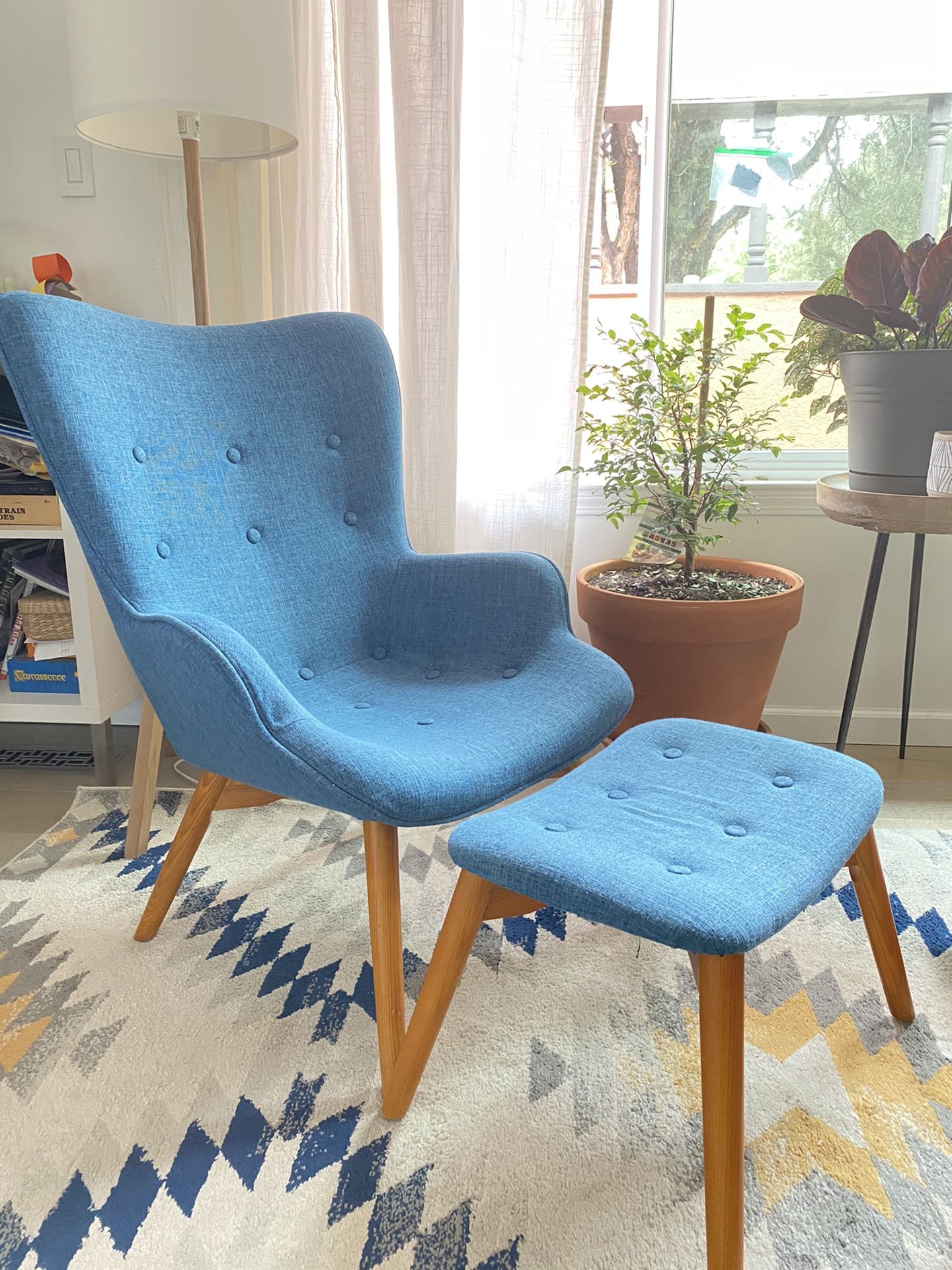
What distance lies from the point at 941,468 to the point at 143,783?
135cm

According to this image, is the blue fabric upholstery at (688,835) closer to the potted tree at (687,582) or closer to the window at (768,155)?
the potted tree at (687,582)

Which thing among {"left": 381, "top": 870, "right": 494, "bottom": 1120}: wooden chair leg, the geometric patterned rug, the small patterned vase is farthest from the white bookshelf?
the small patterned vase

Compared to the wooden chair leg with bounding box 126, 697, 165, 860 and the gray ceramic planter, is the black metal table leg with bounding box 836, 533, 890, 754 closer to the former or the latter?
the gray ceramic planter

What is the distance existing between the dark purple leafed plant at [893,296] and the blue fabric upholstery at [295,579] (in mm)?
644

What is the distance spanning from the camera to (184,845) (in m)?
1.32

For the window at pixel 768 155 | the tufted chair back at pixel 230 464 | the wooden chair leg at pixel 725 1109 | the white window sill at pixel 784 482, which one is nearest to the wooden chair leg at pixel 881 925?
the wooden chair leg at pixel 725 1109

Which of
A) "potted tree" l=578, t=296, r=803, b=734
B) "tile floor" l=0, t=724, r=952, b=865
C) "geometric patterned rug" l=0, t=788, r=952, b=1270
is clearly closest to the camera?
"geometric patterned rug" l=0, t=788, r=952, b=1270

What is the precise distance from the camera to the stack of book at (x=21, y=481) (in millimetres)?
1716

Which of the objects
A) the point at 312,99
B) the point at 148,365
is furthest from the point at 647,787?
the point at 312,99

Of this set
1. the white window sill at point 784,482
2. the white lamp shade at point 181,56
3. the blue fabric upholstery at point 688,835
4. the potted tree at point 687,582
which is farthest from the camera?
the white window sill at point 784,482

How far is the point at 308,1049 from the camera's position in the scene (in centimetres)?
113

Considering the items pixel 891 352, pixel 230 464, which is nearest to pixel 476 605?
pixel 230 464

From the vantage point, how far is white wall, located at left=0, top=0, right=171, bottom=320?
180 centimetres

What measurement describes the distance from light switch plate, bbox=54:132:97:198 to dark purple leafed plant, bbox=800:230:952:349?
142 cm
